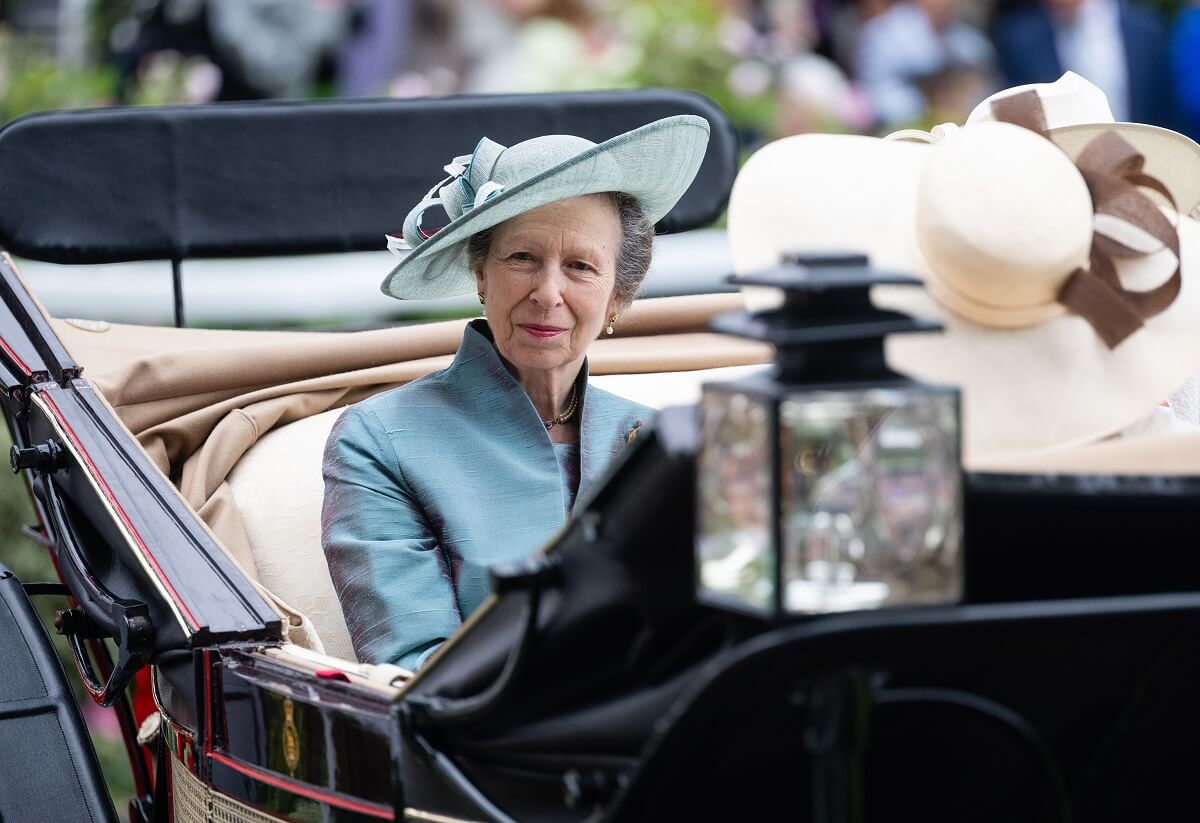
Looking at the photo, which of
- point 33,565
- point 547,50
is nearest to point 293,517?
point 33,565

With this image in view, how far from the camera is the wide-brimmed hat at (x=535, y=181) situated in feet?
6.45

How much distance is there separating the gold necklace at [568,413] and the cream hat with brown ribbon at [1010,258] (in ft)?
2.45

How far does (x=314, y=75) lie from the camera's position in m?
6.05

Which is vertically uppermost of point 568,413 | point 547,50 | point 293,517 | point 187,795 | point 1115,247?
point 547,50

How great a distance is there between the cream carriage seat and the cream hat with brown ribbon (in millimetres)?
697

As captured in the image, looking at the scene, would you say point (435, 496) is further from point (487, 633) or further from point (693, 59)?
point (693, 59)

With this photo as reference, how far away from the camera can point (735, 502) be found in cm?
98

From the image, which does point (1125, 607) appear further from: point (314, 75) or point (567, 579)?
point (314, 75)

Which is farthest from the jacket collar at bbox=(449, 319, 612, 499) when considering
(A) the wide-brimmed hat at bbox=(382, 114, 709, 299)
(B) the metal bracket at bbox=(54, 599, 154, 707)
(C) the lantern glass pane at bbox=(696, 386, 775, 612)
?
(C) the lantern glass pane at bbox=(696, 386, 775, 612)

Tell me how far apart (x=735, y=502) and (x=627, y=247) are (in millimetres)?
1247

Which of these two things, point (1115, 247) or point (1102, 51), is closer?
point (1115, 247)

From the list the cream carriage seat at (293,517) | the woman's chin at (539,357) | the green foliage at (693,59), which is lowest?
the cream carriage seat at (293,517)

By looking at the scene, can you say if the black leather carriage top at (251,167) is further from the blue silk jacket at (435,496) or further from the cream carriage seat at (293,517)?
the blue silk jacket at (435,496)

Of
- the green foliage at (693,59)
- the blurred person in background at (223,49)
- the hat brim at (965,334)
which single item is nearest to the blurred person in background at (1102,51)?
the green foliage at (693,59)
